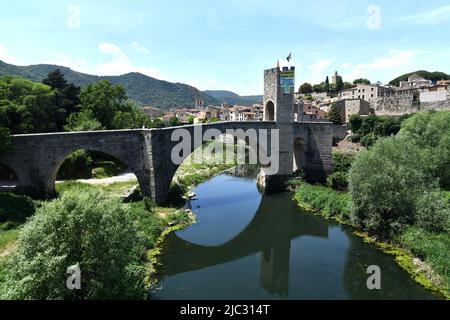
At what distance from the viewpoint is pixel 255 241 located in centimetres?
1709

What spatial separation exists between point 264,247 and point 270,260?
1.49m

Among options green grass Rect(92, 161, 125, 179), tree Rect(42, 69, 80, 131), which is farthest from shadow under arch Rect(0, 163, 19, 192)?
tree Rect(42, 69, 80, 131)

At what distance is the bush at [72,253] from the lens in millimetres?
7969

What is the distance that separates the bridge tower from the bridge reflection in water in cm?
415

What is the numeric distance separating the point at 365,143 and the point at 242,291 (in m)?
28.8

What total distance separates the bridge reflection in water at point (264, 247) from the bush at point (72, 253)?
4.06 meters

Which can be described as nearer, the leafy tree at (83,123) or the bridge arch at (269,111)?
the leafy tree at (83,123)

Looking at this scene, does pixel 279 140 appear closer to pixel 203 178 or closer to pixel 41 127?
pixel 203 178

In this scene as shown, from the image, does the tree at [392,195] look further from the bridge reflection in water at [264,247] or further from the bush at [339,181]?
the bush at [339,181]

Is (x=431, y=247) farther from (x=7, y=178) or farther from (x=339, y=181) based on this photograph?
(x=7, y=178)

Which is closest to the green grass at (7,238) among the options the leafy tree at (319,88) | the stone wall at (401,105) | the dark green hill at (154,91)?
the stone wall at (401,105)
